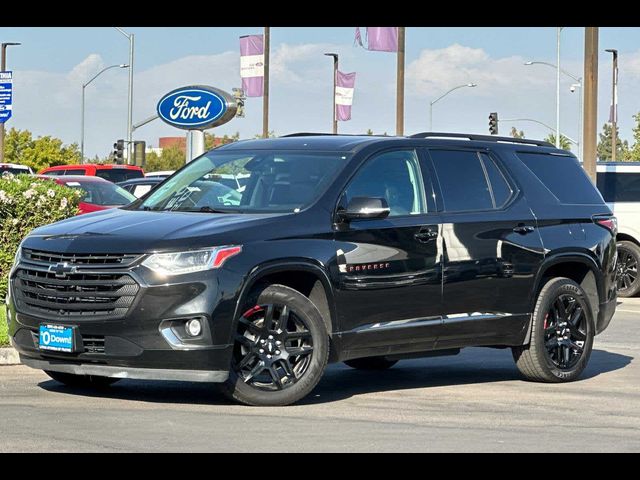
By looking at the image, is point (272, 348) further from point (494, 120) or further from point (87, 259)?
point (494, 120)

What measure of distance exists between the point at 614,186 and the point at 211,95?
252 inches

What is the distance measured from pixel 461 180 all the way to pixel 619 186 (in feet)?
37.4

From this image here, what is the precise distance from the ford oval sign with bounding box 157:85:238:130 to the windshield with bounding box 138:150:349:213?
9.28 m

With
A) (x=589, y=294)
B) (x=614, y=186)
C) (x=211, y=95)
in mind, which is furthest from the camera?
(x=614, y=186)

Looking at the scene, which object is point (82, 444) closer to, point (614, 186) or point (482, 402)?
point (482, 402)

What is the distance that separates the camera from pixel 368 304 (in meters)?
9.61

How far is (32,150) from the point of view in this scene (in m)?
76.6

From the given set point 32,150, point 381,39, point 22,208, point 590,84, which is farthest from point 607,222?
point 32,150

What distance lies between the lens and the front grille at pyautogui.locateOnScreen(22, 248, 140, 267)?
29.2 feet

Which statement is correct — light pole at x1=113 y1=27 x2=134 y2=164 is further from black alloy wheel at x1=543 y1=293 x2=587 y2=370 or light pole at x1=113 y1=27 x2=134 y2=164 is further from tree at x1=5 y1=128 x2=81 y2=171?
black alloy wheel at x1=543 y1=293 x2=587 y2=370

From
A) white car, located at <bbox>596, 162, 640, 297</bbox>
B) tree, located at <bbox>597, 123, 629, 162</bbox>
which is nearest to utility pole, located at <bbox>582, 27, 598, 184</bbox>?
white car, located at <bbox>596, 162, 640, 297</bbox>

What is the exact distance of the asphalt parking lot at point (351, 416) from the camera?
7.82 m
